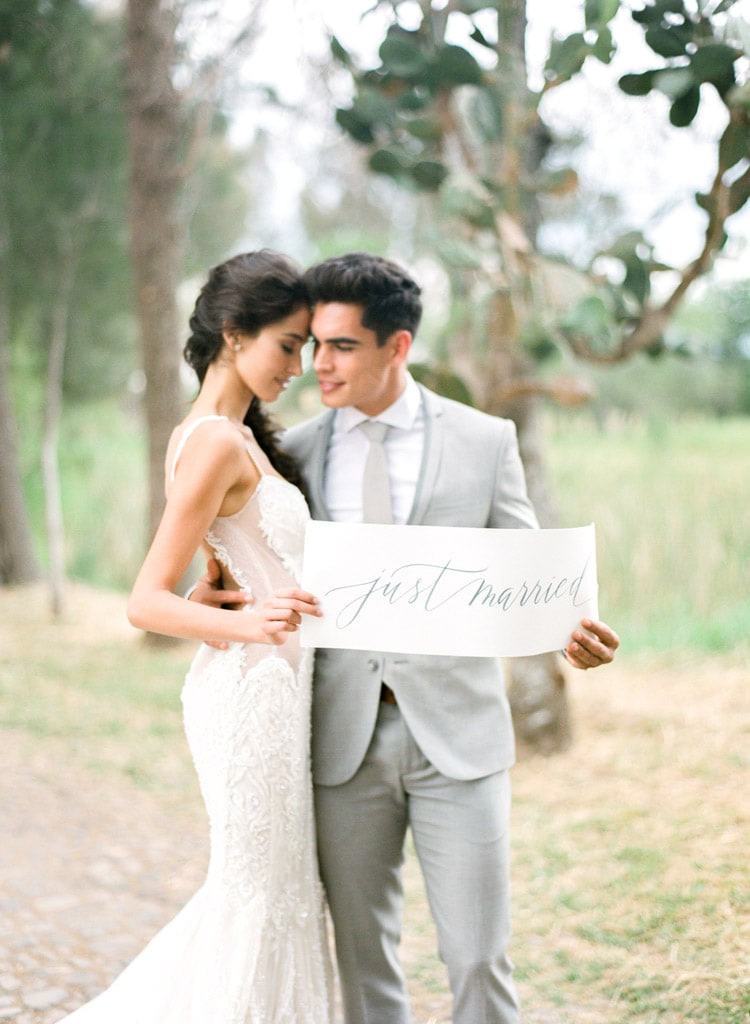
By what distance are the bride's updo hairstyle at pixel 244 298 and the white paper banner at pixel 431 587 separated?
58cm

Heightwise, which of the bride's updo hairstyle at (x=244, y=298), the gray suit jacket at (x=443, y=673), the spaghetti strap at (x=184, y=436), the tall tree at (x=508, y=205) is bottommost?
the gray suit jacket at (x=443, y=673)

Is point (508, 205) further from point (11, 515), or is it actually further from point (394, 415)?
point (11, 515)

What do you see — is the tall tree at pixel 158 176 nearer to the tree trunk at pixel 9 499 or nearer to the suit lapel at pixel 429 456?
the tree trunk at pixel 9 499

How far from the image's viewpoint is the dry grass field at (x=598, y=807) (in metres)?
3.11

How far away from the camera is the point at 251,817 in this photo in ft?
7.53

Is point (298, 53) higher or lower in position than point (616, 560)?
higher

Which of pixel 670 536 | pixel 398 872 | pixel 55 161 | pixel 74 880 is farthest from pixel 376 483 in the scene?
pixel 55 161

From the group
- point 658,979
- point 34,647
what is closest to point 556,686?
point 658,979

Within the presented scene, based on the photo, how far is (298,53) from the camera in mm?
6059

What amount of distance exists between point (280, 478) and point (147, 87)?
6.36 meters

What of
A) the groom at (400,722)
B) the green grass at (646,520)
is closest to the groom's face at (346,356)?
the groom at (400,722)

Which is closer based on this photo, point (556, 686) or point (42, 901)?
point (42, 901)

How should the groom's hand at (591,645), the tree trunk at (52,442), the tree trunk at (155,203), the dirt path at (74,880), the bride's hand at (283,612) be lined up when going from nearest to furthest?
the bride's hand at (283,612)
the groom's hand at (591,645)
the dirt path at (74,880)
the tree trunk at (155,203)
the tree trunk at (52,442)

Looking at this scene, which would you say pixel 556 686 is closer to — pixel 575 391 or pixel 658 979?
pixel 575 391
